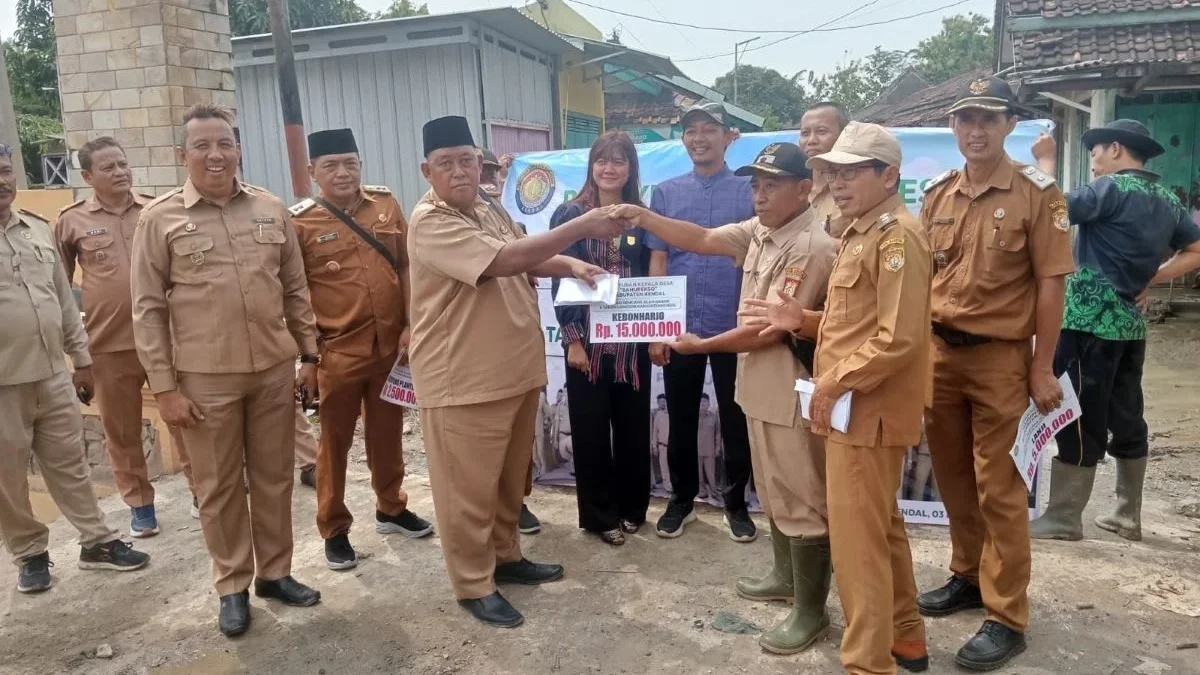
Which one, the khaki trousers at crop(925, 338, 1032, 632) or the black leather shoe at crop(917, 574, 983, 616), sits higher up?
the khaki trousers at crop(925, 338, 1032, 632)

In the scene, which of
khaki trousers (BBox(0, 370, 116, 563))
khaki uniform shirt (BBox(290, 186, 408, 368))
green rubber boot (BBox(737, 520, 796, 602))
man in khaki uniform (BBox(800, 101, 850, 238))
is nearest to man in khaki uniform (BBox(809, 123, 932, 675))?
green rubber boot (BBox(737, 520, 796, 602))

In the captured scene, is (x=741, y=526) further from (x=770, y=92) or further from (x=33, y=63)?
(x=770, y=92)

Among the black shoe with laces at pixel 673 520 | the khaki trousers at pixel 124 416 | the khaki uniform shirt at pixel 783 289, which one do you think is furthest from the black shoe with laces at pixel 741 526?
the khaki trousers at pixel 124 416

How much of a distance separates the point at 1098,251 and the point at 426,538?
366cm

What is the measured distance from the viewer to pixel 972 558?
3389mm

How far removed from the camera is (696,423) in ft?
14.1

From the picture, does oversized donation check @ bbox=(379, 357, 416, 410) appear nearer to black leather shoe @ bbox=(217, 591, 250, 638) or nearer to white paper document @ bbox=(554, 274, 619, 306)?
white paper document @ bbox=(554, 274, 619, 306)

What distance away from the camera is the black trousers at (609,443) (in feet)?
13.6

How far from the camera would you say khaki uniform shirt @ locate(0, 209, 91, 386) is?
383cm

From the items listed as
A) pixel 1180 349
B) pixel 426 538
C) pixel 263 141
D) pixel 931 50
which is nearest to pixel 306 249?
pixel 426 538

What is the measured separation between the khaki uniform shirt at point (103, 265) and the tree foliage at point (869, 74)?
36.8 m

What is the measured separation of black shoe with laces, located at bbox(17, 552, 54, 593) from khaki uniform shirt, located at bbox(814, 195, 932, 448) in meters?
3.80

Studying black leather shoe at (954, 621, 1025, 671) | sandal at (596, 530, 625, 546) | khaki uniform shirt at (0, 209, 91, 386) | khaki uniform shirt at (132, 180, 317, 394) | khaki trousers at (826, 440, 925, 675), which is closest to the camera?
khaki trousers at (826, 440, 925, 675)

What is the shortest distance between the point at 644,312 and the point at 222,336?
5.83ft
